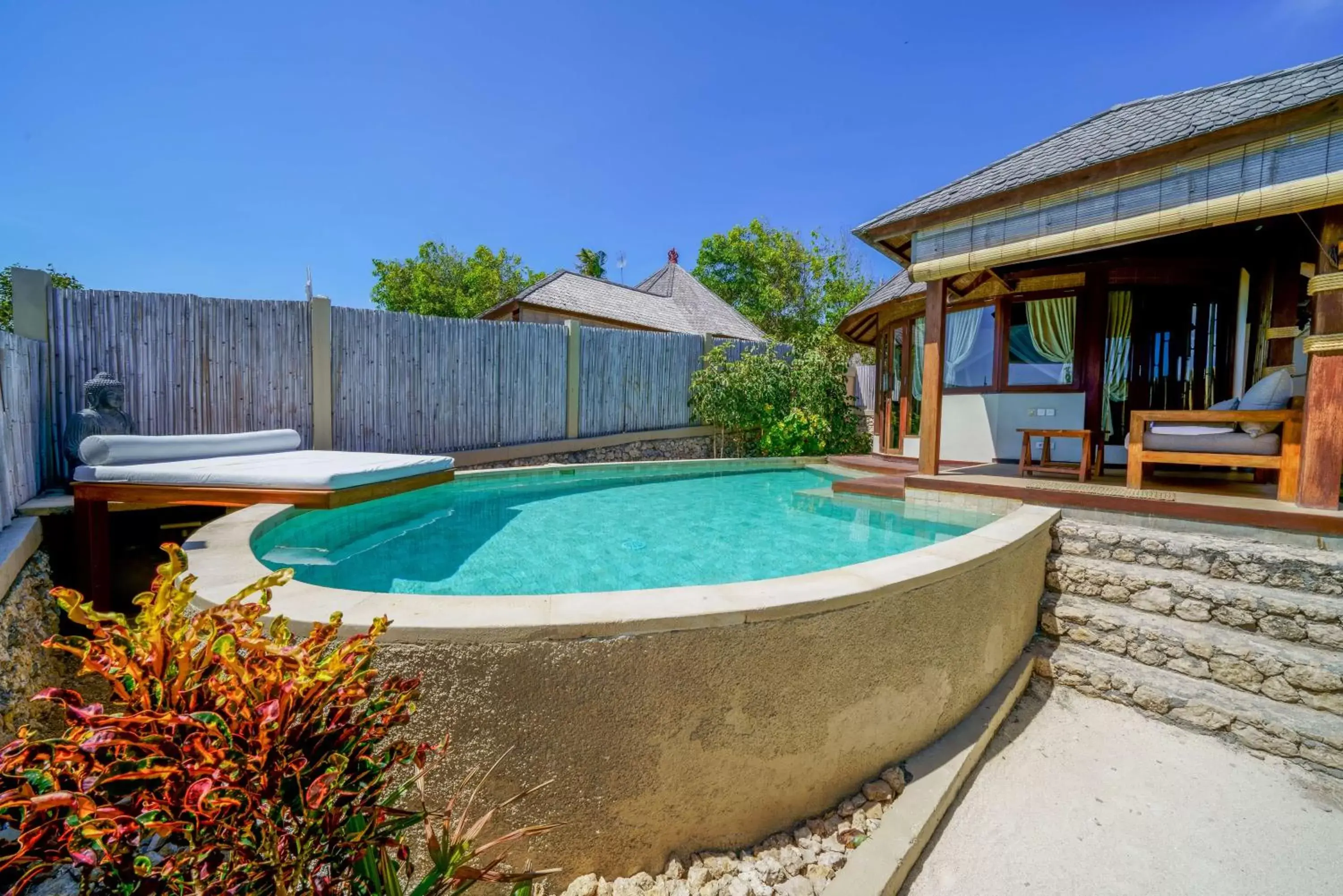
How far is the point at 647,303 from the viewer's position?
54.7 ft

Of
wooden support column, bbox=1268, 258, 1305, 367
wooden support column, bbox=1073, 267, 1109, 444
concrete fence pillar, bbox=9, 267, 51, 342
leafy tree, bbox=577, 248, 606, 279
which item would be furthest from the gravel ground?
leafy tree, bbox=577, 248, 606, 279

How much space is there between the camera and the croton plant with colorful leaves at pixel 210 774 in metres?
0.86

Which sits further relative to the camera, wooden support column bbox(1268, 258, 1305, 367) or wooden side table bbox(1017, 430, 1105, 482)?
wooden support column bbox(1268, 258, 1305, 367)

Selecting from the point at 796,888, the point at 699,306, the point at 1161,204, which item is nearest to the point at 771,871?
the point at 796,888

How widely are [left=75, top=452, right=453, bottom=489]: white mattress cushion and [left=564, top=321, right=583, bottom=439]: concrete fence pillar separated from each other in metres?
4.44

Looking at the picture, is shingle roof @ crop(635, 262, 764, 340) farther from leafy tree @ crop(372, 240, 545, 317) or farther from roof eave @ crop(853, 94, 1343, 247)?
leafy tree @ crop(372, 240, 545, 317)

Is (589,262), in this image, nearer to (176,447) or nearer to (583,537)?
(176,447)

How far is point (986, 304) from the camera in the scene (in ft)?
25.5

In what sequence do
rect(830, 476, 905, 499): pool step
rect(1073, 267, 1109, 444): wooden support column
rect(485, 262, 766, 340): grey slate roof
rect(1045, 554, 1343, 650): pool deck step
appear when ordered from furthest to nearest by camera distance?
rect(485, 262, 766, 340): grey slate roof → rect(1073, 267, 1109, 444): wooden support column → rect(830, 476, 905, 499): pool step → rect(1045, 554, 1343, 650): pool deck step

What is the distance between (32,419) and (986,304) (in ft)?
32.9

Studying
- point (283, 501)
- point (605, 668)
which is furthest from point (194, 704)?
point (283, 501)

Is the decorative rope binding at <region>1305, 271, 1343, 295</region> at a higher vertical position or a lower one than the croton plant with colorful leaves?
higher

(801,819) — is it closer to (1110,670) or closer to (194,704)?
(194,704)

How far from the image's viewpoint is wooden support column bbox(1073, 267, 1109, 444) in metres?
6.73
